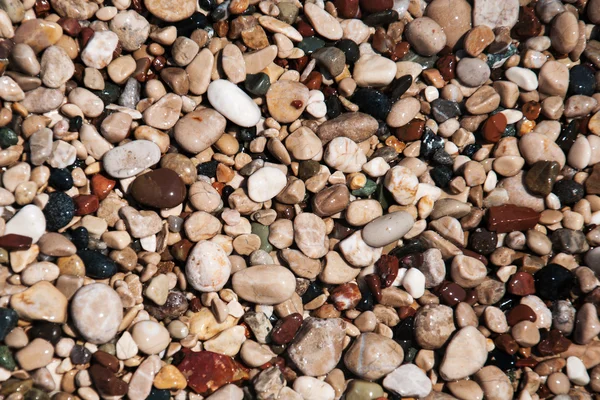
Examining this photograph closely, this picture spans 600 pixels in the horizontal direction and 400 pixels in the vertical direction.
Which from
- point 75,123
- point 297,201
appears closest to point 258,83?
point 297,201

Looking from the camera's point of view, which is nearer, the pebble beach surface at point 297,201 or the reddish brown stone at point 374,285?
the pebble beach surface at point 297,201

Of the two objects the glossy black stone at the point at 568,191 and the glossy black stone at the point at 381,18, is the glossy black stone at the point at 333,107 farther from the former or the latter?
the glossy black stone at the point at 568,191

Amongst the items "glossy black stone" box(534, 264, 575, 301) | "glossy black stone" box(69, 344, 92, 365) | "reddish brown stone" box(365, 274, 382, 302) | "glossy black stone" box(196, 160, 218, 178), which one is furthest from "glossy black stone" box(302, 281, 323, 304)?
"glossy black stone" box(534, 264, 575, 301)

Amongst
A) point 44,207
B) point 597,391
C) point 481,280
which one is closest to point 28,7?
point 44,207

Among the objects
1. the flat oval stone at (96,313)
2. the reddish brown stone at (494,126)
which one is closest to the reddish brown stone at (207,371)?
the flat oval stone at (96,313)

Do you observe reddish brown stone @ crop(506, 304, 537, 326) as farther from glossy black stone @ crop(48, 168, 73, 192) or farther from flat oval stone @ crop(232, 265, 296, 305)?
glossy black stone @ crop(48, 168, 73, 192)

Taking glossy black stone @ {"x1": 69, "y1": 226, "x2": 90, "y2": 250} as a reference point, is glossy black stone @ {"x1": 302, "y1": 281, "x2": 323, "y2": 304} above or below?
below
